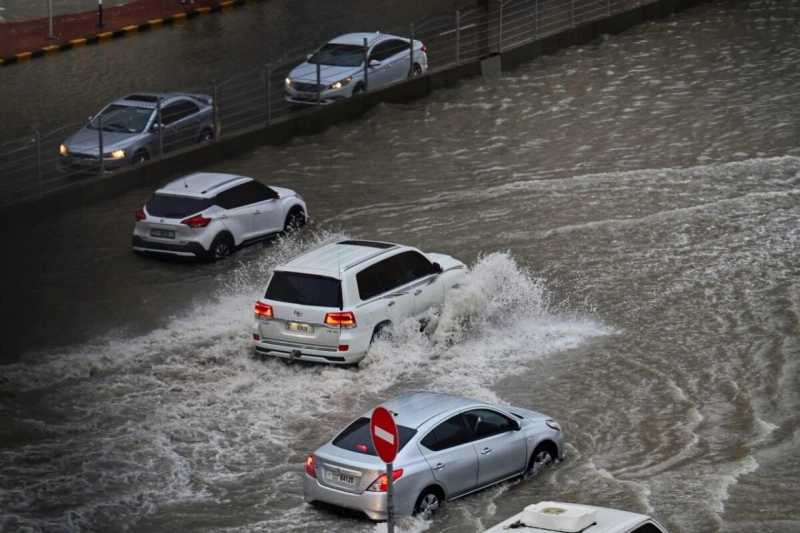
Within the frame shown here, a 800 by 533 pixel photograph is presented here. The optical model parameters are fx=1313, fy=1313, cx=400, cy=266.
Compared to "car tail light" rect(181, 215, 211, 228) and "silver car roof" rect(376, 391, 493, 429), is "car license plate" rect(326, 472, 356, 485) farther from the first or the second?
"car tail light" rect(181, 215, 211, 228)

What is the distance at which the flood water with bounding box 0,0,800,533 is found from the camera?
45.7 ft

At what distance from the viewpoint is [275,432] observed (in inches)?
615

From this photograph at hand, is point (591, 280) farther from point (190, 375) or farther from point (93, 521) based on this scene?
point (93, 521)

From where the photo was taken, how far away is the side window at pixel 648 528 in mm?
9826

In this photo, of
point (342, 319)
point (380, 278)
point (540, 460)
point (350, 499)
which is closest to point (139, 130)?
point (380, 278)

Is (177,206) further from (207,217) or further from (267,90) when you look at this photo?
(267,90)

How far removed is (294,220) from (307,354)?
6662 mm

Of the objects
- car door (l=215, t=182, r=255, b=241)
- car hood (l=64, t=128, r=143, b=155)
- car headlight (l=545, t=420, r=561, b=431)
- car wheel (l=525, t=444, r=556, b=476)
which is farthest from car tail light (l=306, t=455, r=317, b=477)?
car hood (l=64, t=128, r=143, b=155)

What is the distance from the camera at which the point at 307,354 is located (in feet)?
57.8

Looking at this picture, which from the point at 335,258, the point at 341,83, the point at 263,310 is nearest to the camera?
the point at 263,310

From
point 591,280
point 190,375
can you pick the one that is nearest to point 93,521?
point 190,375

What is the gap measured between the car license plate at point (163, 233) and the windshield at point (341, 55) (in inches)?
410

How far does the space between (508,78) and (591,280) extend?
1378 cm

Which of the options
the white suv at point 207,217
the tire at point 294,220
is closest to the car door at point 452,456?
the white suv at point 207,217
